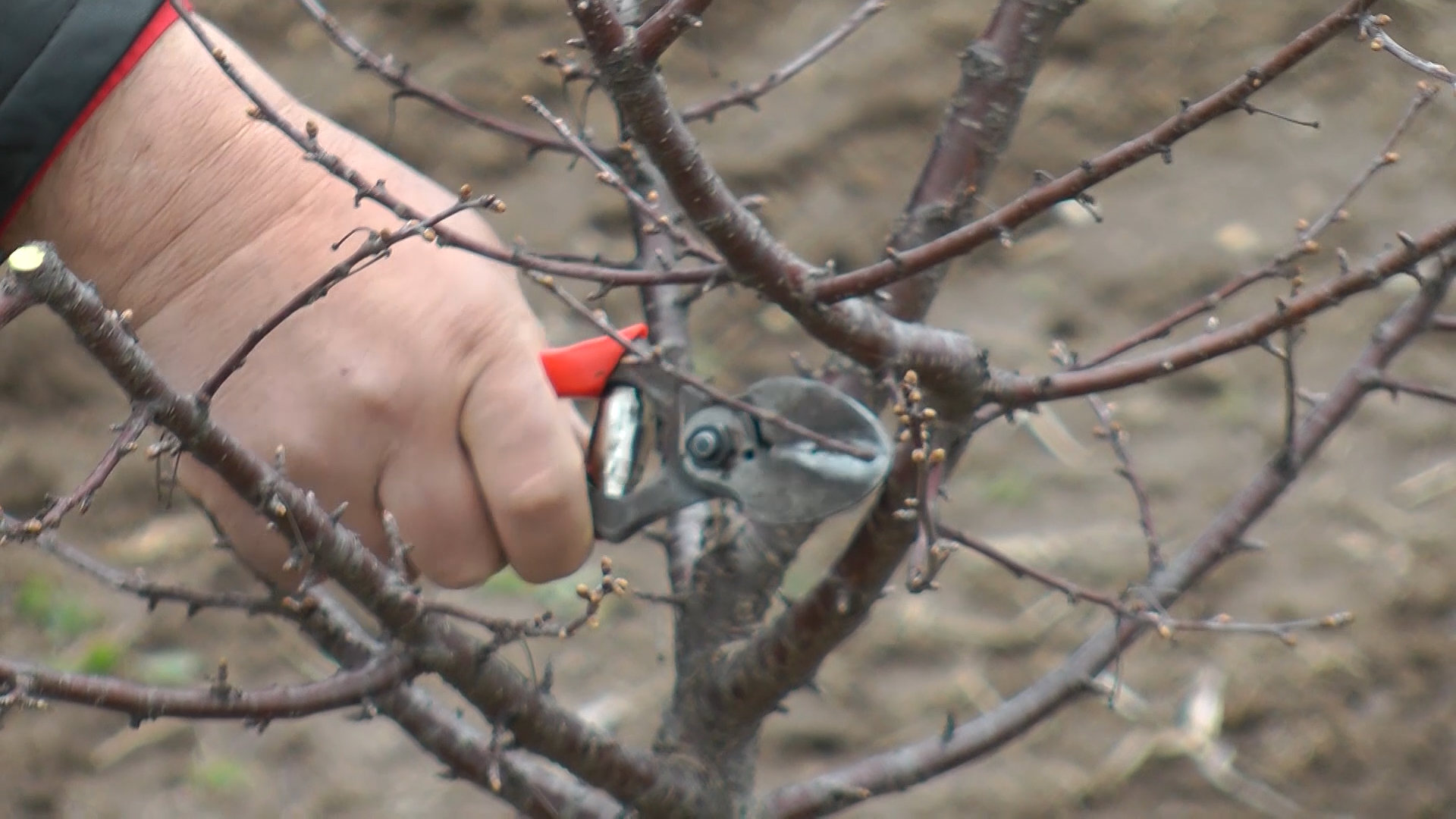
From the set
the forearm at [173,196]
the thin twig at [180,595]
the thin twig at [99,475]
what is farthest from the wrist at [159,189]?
the thin twig at [99,475]

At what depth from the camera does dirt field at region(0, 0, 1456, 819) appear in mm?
1800

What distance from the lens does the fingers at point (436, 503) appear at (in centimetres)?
88

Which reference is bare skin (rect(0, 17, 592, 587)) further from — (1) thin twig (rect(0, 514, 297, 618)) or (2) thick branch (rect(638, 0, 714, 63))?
(2) thick branch (rect(638, 0, 714, 63))

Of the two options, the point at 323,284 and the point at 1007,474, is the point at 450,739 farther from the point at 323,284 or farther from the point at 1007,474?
the point at 1007,474

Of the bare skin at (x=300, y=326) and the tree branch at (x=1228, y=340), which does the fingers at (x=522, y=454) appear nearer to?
the bare skin at (x=300, y=326)

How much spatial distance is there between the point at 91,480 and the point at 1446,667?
178 cm

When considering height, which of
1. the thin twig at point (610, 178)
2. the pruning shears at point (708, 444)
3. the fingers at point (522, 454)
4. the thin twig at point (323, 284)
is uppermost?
the thin twig at point (323, 284)

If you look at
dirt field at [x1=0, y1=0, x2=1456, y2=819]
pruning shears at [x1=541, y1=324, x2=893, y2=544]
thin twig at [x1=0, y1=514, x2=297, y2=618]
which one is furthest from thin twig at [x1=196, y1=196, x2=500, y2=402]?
dirt field at [x1=0, y1=0, x2=1456, y2=819]

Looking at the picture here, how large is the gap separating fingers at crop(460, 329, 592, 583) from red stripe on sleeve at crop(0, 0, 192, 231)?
287 mm

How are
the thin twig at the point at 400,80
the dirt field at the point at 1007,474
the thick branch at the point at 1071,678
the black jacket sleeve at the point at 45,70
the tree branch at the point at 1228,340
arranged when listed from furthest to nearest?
the dirt field at the point at 1007,474, the thick branch at the point at 1071,678, the thin twig at the point at 400,80, the black jacket sleeve at the point at 45,70, the tree branch at the point at 1228,340

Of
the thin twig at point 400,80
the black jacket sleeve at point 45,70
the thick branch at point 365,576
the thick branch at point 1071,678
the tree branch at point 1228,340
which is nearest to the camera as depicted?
the thick branch at point 365,576

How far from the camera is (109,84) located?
0.83 m

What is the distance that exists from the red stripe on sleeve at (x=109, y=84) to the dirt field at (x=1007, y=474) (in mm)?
1184

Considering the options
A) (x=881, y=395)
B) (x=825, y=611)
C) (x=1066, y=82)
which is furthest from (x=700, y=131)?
(x=825, y=611)
